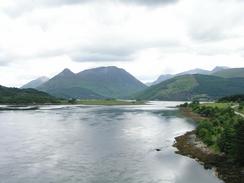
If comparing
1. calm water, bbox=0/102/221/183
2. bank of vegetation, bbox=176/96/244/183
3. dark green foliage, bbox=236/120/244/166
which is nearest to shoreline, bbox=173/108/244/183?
bank of vegetation, bbox=176/96/244/183

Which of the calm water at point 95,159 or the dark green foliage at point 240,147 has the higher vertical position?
the dark green foliage at point 240,147

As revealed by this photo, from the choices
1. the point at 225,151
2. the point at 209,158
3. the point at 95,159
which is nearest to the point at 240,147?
the point at 225,151

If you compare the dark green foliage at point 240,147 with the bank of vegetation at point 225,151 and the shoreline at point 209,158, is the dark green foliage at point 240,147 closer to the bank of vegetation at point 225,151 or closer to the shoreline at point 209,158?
the bank of vegetation at point 225,151

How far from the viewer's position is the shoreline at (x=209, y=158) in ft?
204

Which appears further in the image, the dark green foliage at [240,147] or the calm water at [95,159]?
the dark green foliage at [240,147]

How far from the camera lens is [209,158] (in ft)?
253

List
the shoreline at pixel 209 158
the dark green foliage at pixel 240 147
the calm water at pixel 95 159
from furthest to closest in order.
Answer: the dark green foliage at pixel 240 147 → the calm water at pixel 95 159 → the shoreline at pixel 209 158

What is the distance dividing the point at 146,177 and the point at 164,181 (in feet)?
11.3

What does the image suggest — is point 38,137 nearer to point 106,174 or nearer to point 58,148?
point 58,148

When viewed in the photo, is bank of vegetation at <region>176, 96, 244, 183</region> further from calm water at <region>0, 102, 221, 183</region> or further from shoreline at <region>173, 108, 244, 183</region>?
calm water at <region>0, 102, 221, 183</region>

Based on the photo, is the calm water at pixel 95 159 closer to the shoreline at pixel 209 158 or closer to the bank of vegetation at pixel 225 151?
the shoreline at pixel 209 158

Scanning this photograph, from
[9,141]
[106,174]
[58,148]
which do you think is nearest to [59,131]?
[9,141]

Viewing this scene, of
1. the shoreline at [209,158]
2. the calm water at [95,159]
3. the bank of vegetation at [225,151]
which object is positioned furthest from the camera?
the bank of vegetation at [225,151]

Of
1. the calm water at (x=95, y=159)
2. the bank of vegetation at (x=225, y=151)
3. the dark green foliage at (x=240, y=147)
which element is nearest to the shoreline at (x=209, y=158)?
the bank of vegetation at (x=225, y=151)
